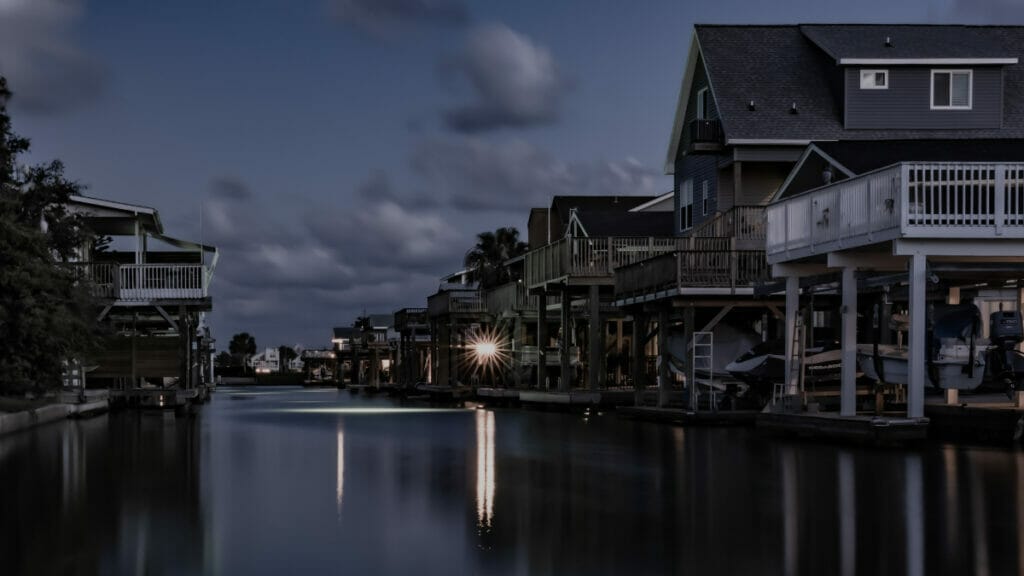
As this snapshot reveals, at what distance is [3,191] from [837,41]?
2617 cm

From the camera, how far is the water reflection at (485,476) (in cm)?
1294

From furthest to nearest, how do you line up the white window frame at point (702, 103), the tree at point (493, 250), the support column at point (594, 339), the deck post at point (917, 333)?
the tree at point (493, 250)
the white window frame at point (702, 103)
the support column at point (594, 339)
the deck post at point (917, 333)

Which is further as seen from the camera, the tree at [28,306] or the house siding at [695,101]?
the house siding at [695,101]

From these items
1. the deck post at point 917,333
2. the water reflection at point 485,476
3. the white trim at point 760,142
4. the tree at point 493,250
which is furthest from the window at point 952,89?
the tree at point 493,250

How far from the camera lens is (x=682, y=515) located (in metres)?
12.9

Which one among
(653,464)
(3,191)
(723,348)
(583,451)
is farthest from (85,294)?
(653,464)

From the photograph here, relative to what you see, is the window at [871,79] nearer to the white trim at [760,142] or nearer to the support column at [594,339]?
the white trim at [760,142]

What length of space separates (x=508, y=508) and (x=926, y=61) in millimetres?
32375

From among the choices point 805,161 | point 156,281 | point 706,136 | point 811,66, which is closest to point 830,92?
point 811,66

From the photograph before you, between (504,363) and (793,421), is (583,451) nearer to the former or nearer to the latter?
(793,421)

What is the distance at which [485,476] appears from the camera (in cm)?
1734

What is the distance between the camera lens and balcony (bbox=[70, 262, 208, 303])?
4519 centimetres

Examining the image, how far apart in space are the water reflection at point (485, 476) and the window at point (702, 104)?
1800 centimetres

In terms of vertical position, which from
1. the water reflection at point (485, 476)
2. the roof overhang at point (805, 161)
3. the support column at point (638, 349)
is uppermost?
the roof overhang at point (805, 161)
